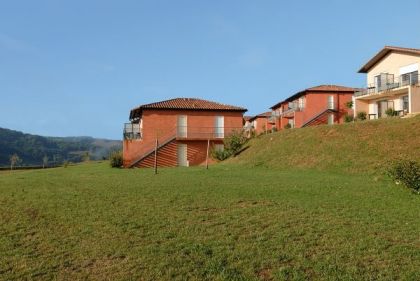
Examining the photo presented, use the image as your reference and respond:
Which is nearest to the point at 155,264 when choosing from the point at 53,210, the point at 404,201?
the point at 53,210

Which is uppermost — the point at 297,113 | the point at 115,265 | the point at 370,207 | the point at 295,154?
the point at 297,113

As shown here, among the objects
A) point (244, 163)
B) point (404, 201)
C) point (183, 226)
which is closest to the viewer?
point (183, 226)

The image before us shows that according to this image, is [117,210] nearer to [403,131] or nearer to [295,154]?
[295,154]

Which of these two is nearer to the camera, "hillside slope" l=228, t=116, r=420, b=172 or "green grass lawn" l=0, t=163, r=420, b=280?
"green grass lawn" l=0, t=163, r=420, b=280

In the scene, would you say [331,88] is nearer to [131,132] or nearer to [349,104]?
[349,104]

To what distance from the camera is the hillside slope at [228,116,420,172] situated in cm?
2273

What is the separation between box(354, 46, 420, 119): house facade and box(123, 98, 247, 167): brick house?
11.4 meters

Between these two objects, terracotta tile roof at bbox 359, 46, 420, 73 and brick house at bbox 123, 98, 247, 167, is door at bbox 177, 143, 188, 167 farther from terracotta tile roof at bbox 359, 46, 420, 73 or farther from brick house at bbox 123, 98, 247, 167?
terracotta tile roof at bbox 359, 46, 420, 73

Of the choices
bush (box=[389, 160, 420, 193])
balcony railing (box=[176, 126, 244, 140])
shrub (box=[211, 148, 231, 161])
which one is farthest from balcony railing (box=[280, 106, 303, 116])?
bush (box=[389, 160, 420, 193])

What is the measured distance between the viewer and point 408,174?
47.6ft

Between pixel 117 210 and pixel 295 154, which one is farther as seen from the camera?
pixel 295 154

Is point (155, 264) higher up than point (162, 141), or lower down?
lower down

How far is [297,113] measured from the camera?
5241cm

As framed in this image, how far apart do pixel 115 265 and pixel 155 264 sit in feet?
2.24
